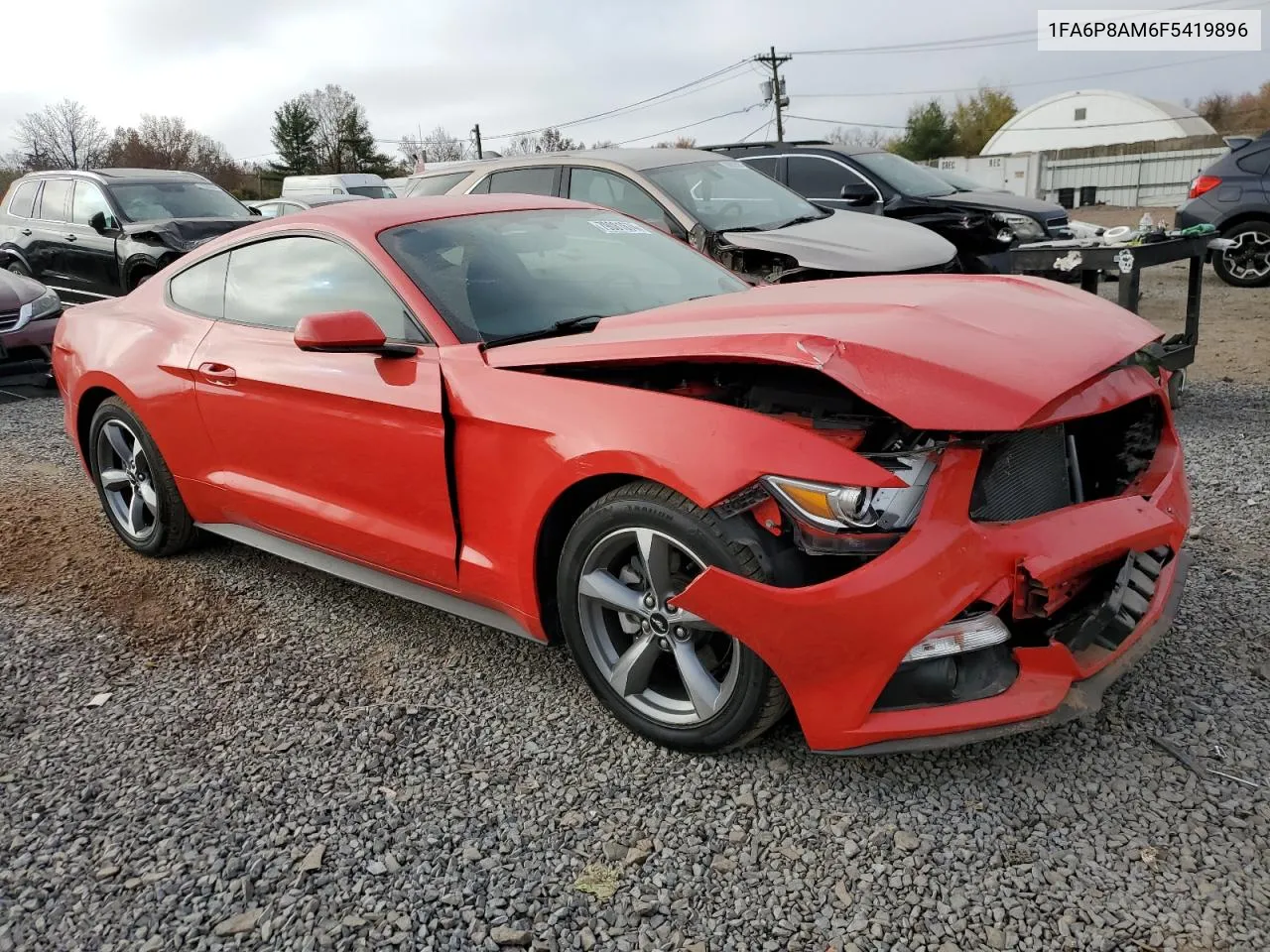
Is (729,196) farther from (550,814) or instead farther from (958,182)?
(958,182)

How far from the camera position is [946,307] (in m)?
2.72

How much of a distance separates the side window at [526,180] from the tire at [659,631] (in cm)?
524

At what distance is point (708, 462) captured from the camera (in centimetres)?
239

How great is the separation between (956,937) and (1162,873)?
520 mm

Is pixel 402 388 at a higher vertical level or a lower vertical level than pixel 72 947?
higher

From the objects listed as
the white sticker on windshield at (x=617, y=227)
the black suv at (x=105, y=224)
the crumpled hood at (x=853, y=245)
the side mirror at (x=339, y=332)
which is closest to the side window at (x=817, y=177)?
the crumpled hood at (x=853, y=245)

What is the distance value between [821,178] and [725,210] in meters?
3.36

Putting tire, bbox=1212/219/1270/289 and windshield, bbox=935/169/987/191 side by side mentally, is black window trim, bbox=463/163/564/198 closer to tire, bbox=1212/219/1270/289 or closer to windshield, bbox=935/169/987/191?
windshield, bbox=935/169/987/191

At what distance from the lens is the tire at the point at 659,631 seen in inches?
97.0

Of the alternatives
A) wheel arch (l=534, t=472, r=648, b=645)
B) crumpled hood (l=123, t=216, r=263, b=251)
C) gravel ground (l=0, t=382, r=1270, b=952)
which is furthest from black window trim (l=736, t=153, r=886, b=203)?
wheel arch (l=534, t=472, r=648, b=645)

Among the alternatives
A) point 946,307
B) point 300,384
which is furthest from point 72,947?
point 946,307

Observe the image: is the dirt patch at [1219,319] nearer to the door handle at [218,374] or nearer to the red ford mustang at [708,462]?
the red ford mustang at [708,462]

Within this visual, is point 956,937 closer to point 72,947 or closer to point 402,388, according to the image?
point 72,947

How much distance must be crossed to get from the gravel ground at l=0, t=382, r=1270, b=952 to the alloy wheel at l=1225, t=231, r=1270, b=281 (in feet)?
30.3
